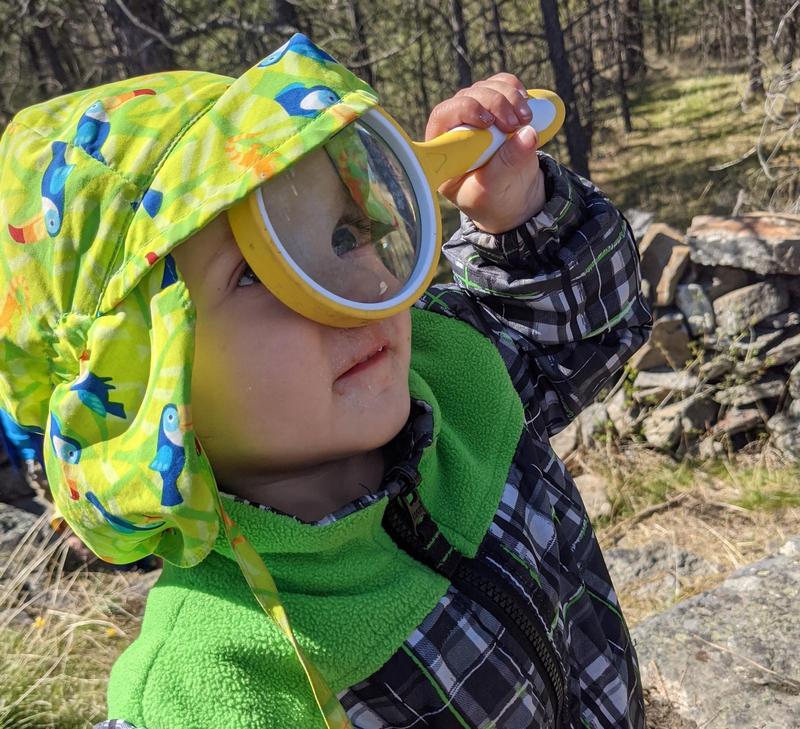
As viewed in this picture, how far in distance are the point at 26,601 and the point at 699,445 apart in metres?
3.54

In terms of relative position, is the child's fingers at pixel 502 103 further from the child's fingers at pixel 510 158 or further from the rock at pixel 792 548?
the rock at pixel 792 548

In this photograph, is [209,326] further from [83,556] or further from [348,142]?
[83,556]

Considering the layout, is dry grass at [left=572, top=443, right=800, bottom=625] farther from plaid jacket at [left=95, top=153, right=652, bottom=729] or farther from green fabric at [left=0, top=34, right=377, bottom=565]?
green fabric at [left=0, top=34, right=377, bottom=565]

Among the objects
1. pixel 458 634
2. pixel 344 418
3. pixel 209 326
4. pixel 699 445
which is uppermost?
pixel 209 326

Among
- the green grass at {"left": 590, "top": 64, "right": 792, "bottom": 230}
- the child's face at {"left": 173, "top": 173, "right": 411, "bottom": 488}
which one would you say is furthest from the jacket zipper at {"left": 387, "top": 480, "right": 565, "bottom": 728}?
the green grass at {"left": 590, "top": 64, "right": 792, "bottom": 230}

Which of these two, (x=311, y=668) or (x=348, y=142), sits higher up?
(x=348, y=142)

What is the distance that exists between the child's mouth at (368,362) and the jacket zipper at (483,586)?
18cm

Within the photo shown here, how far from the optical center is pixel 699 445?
13.8 ft

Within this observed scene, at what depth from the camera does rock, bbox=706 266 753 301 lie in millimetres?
4148

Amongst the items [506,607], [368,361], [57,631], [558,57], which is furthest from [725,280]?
[558,57]

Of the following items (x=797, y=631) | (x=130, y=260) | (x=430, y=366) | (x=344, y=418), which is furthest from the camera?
(x=797, y=631)

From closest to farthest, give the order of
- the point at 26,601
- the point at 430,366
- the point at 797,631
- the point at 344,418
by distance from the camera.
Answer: the point at 344,418
the point at 430,366
the point at 797,631
the point at 26,601

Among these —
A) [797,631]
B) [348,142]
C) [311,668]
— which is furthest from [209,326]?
[797,631]

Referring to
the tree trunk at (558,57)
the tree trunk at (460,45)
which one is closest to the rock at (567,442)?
the tree trunk at (558,57)
